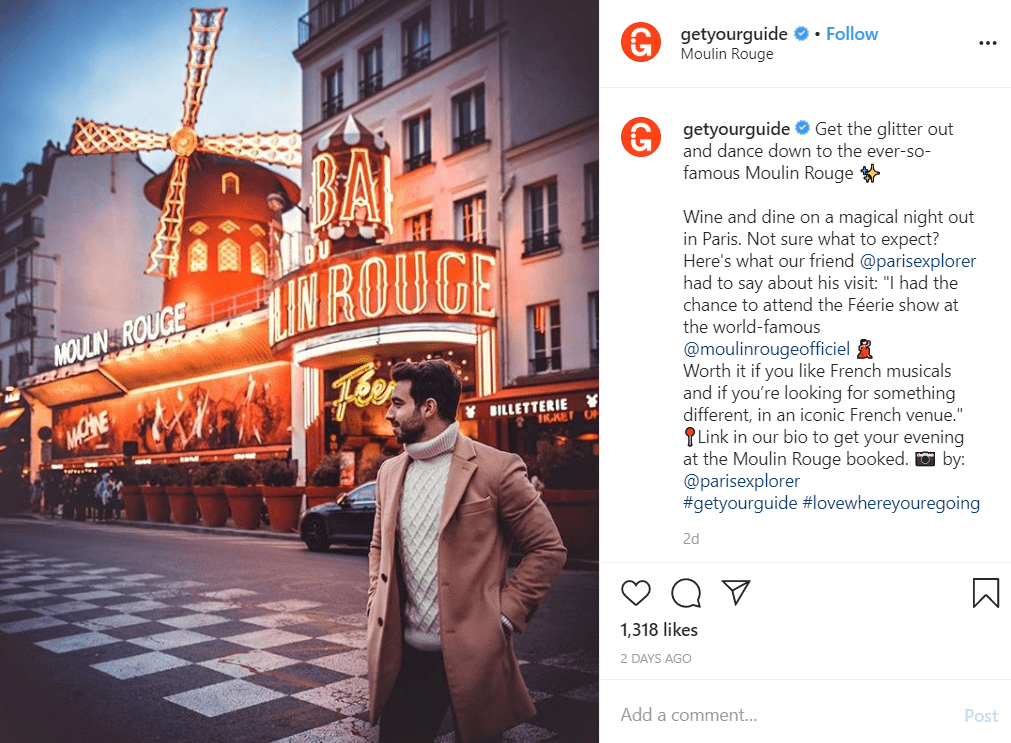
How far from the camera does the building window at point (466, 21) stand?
374 cm

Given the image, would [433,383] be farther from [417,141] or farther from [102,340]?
[417,141]

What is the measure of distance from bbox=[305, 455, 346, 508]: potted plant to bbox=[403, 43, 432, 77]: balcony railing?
3.40 metres

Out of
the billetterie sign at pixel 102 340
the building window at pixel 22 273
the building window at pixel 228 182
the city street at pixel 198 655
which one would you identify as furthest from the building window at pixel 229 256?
the building window at pixel 22 273

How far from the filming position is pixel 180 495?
8.99 m

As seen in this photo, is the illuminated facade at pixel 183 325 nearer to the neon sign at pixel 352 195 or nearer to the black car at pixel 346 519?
the neon sign at pixel 352 195

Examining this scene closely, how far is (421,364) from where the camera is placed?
1953mm

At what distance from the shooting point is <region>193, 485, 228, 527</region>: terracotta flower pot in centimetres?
947

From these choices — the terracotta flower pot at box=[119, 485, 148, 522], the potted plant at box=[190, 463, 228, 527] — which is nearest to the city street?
the terracotta flower pot at box=[119, 485, 148, 522]

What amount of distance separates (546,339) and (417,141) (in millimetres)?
4880
